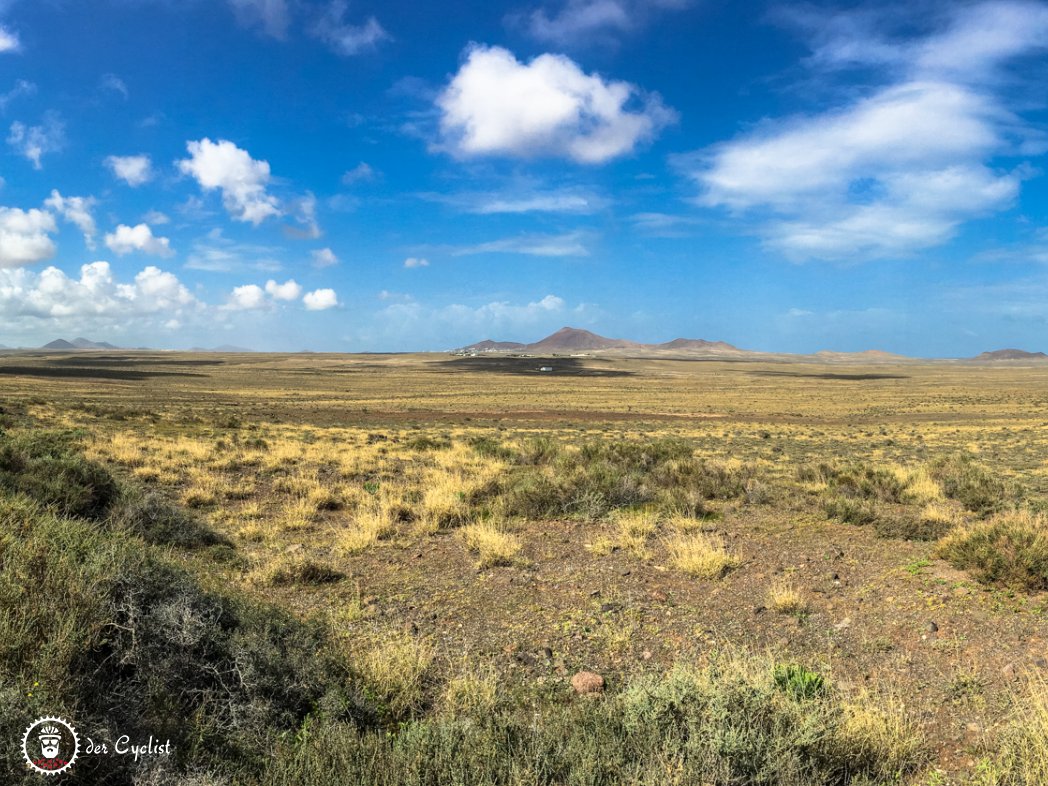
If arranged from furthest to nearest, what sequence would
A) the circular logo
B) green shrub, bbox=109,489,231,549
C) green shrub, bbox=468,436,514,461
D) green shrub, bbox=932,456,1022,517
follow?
green shrub, bbox=468,436,514,461 < green shrub, bbox=932,456,1022,517 < green shrub, bbox=109,489,231,549 < the circular logo

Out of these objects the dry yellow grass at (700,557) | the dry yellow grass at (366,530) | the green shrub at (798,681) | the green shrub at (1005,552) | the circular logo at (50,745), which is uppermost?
the circular logo at (50,745)

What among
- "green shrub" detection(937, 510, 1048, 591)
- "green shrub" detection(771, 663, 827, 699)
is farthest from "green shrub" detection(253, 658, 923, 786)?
→ "green shrub" detection(937, 510, 1048, 591)

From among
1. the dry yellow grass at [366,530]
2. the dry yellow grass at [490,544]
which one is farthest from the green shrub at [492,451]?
the dry yellow grass at [490,544]

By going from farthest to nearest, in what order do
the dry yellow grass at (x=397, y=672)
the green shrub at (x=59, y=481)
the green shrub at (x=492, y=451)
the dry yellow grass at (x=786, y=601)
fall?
the green shrub at (x=492, y=451)
the green shrub at (x=59, y=481)
the dry yellow grass at (x=786, y=601)
the dry yellow grass at (x=397, y=672)

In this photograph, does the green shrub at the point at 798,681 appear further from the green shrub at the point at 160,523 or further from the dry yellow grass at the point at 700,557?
the green shrub at the point at 160,523

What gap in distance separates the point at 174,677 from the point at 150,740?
630mm

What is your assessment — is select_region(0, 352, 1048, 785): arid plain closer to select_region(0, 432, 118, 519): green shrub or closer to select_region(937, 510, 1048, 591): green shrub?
select_region(937, 510, 1048, 591): green shrub

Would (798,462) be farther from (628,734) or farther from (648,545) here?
(628,734)

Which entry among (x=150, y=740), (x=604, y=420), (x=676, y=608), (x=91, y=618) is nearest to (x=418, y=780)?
(x=150, y=740)

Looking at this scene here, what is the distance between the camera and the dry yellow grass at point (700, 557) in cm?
785

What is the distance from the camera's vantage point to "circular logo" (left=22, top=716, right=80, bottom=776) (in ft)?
8.86

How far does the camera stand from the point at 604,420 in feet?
141

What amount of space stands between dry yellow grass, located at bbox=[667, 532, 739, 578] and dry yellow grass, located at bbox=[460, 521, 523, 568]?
2371mm

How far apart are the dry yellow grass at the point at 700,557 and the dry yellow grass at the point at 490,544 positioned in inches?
93.3
